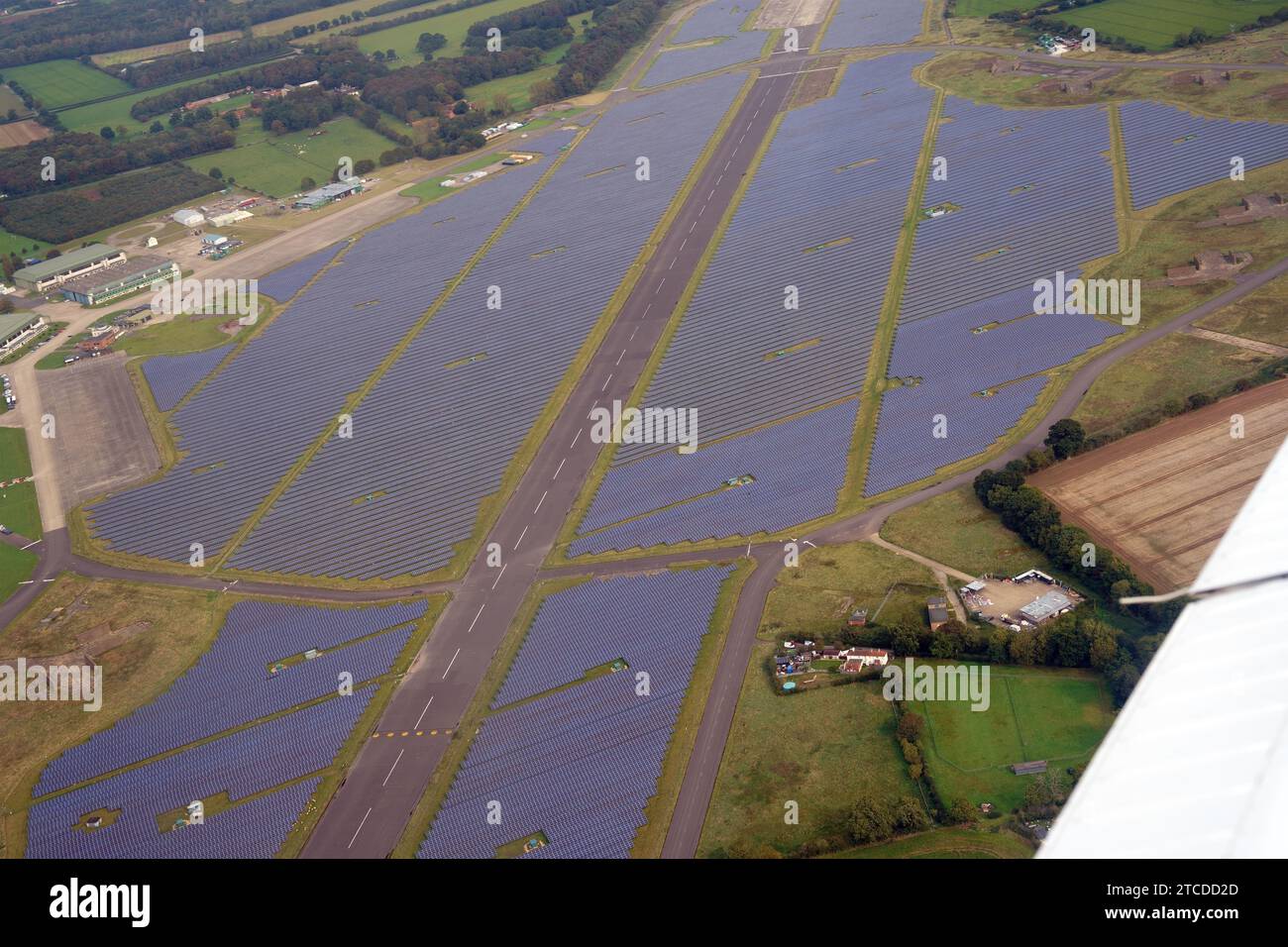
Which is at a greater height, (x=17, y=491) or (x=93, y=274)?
(x=93, y=274)

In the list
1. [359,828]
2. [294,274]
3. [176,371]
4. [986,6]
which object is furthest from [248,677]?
[986,6]

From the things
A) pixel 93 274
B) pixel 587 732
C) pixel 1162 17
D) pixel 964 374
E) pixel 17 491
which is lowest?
pixel 587 732

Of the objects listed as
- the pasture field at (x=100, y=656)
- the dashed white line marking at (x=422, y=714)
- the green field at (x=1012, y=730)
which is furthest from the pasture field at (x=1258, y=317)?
the pasture field at (x=100, y=656)

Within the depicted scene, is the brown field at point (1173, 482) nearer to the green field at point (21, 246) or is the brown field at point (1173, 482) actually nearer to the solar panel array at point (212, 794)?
the solar panel array at point (212, 794)

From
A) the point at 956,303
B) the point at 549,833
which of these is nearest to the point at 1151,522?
the point at 956,303

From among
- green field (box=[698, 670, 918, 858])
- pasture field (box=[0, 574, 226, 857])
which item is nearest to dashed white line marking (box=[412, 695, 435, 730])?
green field (box=[698, 670, 918, 858])

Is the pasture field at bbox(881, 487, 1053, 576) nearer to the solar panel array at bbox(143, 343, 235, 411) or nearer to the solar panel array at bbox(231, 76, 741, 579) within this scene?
the solar panel array at bbox(231, 76, 741, 579)

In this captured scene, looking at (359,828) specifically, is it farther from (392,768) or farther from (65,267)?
(65,267)
